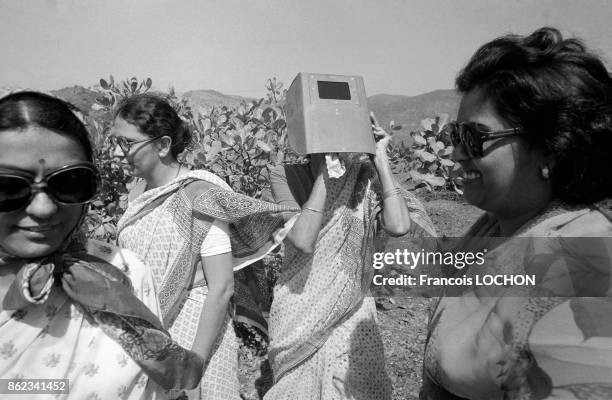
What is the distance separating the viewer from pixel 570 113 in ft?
3.23

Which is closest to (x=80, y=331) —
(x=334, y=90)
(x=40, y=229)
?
(x=40, y=229)

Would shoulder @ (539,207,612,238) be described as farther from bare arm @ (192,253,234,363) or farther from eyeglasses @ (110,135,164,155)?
eyeglasses @ (110,135,164,155)

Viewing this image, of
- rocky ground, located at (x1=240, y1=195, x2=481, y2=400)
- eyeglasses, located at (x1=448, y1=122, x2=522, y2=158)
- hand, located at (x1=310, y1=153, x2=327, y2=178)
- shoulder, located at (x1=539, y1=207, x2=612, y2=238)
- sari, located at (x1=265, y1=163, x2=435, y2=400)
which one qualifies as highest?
eyeglasses, located at (x1=448, y1=122, x2=522, y2=158)

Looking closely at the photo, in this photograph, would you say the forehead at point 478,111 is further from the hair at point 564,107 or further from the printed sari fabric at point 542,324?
the printed sari fabric at point 542,324

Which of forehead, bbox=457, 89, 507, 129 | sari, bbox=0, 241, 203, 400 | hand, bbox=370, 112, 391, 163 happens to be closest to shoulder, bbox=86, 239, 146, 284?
sari, bbox=0, 241, 203, 400

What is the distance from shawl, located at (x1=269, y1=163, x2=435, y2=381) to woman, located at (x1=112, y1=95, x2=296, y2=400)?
221 millimetres

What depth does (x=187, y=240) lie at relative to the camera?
1832 millimetres

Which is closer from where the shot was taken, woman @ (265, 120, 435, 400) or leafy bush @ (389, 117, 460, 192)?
woman @ (265, 120, 435, 400)

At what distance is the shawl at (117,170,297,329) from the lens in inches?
71.3

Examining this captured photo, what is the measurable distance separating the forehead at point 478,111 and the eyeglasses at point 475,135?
0.02 m

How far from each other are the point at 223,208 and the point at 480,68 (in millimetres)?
1153

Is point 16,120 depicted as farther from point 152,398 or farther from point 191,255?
point 191,255

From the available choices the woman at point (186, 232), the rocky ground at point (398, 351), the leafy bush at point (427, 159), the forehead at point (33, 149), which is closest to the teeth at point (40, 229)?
the forehead at point (33, 149)

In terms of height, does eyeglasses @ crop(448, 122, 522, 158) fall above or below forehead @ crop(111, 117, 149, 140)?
above
